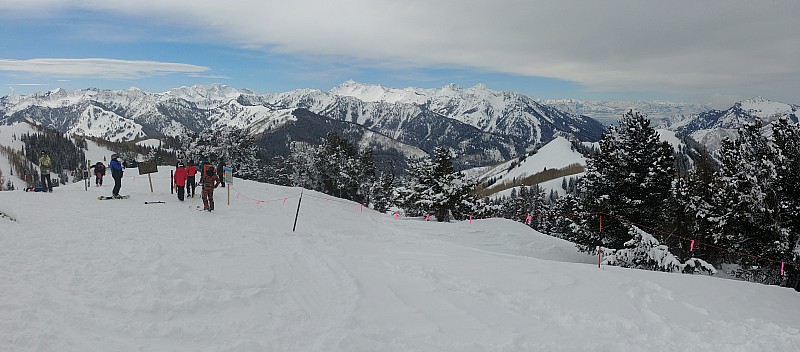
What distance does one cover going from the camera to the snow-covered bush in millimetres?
17281

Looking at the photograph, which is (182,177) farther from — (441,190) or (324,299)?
(441,190)

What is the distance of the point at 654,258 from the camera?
17.7 meters

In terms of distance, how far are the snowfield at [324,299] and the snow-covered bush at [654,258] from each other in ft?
21.7

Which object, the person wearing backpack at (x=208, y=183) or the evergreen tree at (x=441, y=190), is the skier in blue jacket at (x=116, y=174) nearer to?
the person wearing backpack at (x=208, y=183)

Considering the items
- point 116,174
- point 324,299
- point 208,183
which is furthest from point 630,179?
Result: point 116,174

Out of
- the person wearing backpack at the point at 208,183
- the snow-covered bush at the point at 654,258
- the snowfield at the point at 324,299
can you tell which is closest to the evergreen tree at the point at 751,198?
the snow-covered bush at the point at 654,258

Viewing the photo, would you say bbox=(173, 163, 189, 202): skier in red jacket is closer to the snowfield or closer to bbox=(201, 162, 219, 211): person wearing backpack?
bbox=(201, 162, 219, 211): person wearing backpack

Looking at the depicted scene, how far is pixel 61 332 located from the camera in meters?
5.35

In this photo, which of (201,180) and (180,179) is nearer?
(201,180)

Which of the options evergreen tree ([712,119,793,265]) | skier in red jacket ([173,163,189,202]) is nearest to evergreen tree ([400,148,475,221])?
evergreen tree ([712,119,793,265])

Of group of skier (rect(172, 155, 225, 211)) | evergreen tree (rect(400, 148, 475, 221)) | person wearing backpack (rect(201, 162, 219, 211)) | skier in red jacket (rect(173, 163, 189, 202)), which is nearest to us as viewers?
person wearing backpack (rect(201, 162, 219, 211))

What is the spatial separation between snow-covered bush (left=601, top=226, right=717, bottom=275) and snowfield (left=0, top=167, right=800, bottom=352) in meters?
6.61

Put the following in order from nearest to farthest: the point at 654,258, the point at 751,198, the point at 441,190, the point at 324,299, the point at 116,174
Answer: the point at 324,299 < the point at 654,258 < the point at 751,198 < the point at 116,174 < the point at 441,190

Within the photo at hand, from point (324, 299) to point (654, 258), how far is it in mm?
15897
